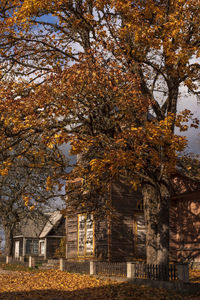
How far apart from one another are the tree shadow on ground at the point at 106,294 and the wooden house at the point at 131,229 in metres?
7.66

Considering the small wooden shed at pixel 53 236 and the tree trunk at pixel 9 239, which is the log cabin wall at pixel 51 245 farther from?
the tree trunk at pixel 9 239

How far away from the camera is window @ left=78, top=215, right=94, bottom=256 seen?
25531 mm

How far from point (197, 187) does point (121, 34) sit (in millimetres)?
11155

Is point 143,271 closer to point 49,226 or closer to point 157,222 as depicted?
point 157,222

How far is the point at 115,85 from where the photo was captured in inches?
572

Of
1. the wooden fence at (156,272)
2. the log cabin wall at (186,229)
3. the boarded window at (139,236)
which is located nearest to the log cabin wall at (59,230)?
the boarded window at (139,236)

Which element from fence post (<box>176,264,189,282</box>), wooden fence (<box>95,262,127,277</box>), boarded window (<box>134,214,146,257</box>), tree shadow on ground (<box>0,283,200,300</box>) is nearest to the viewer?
tree shadow on ground (<box>0,283,200,300</box>)

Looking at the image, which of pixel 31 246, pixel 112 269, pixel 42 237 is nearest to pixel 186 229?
pixel 112 269

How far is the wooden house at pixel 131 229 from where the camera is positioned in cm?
2328

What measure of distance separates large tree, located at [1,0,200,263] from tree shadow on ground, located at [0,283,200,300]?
1978mm

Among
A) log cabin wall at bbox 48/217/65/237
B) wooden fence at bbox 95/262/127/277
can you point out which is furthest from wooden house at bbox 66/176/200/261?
log cabin wall at bbox 48/217/65/237

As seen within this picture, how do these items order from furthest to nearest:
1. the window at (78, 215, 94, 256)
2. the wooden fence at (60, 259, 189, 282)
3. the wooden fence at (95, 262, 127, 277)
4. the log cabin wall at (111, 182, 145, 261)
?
the window at (78, 215, 94, 256), the log cabin wall at (111, 182, 145, 261), the wooden fence at (95, 262, 127, 277), the wooden fence at (60, 259, 189, 282)

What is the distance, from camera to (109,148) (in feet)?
45.2

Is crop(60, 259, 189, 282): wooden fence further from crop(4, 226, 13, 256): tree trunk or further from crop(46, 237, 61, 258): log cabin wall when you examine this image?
crop(46, 237, 61, 258): log cabin wall
